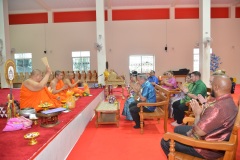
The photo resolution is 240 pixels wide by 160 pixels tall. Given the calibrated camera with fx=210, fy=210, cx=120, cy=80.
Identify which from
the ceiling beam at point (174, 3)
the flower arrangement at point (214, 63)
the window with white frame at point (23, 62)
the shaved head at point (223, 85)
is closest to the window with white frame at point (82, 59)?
the window with white frame at point (23, 62)

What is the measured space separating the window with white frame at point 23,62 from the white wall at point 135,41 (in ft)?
1.13

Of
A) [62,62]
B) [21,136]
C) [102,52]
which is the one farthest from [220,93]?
[62,62]

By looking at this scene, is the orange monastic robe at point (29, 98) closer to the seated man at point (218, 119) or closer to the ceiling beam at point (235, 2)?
the seated man at point (218, 119)

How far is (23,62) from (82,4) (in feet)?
17.3

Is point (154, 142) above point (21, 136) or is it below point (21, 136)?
below

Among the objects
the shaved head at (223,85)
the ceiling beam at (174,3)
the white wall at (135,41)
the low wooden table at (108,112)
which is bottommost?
the low wooden table at (108,112)

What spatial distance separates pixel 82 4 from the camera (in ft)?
39.9

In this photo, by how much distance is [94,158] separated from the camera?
2.90 meters

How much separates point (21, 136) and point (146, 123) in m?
2.70

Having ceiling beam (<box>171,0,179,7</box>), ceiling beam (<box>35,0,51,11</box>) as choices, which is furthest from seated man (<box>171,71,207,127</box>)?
ceiling beam (<box>35,0,51,11</box>)

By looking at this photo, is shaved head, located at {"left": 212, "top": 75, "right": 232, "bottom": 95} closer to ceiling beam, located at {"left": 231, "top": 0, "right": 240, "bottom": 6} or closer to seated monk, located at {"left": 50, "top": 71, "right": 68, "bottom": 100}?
seated monk, located at {"left": 50, "top": 71, "right": 68, "bottom": 100}

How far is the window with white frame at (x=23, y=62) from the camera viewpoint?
43.8 ft

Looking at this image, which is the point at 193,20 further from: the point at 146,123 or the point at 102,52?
the point at 146,123

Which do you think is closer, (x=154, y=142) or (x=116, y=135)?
(x=154, y=142)
